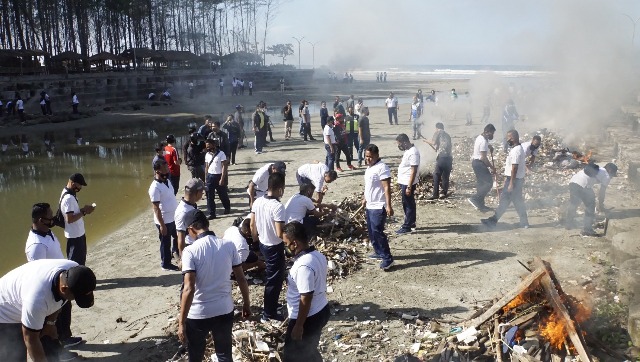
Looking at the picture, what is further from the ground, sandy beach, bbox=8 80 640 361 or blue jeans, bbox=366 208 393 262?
blue jeans, bbox=366 208 393 262

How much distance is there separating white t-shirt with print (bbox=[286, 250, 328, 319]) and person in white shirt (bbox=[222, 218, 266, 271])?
1.63m

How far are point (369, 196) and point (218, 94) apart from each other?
39603 millimetres

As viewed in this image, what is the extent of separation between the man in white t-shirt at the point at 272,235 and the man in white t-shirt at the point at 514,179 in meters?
4.52

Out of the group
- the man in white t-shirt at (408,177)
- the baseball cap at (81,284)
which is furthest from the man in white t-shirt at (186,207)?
the man in white t-shirt at (408,177)

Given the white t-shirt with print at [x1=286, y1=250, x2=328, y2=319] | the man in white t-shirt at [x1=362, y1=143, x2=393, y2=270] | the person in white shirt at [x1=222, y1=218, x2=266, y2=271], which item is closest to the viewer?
the white t-shirt with print at [x1=286, y1=250, x2=328, y2=319]

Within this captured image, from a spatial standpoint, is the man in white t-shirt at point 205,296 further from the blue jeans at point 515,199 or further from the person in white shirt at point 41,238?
the blue jeans at point 515,199

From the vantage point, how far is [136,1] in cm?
5397

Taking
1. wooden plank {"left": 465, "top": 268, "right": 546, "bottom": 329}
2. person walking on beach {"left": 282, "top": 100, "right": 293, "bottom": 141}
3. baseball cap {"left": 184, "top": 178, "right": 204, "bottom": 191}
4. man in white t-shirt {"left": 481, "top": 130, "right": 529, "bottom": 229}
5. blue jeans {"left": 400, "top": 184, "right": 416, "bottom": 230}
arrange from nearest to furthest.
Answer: wooden plank {"left": 465, "top": 268, "right": 546, "bottom": 329} < baseball cap {"left": 184, "top": 178, "right": 204, "bottom": 191} < man in white t-shirt {"left": 481, "top": 130, "right": 529, "bottom": 229} < blue jeans {"left": 400, "top": 184, "right": 416, "bottom": 230} < person walking on beach {"left": 282, "top": 100, "right": 293, "bottom": 141}

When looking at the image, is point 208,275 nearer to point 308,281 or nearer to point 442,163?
point 308,281

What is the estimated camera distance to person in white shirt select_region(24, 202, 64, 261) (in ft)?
16.3

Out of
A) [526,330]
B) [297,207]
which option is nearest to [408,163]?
[297,207]

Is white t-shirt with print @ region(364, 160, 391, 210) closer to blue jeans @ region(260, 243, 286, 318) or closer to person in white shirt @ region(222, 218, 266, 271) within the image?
person in white shirt @ region(222, 218, 266, 271)

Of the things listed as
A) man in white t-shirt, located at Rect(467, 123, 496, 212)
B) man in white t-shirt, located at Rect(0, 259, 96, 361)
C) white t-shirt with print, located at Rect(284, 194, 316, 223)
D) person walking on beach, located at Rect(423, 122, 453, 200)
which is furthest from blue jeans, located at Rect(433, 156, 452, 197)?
man in white t-shirt, located at Rect(0, 259, 96, 361)

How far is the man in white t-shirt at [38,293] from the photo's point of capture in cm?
320
